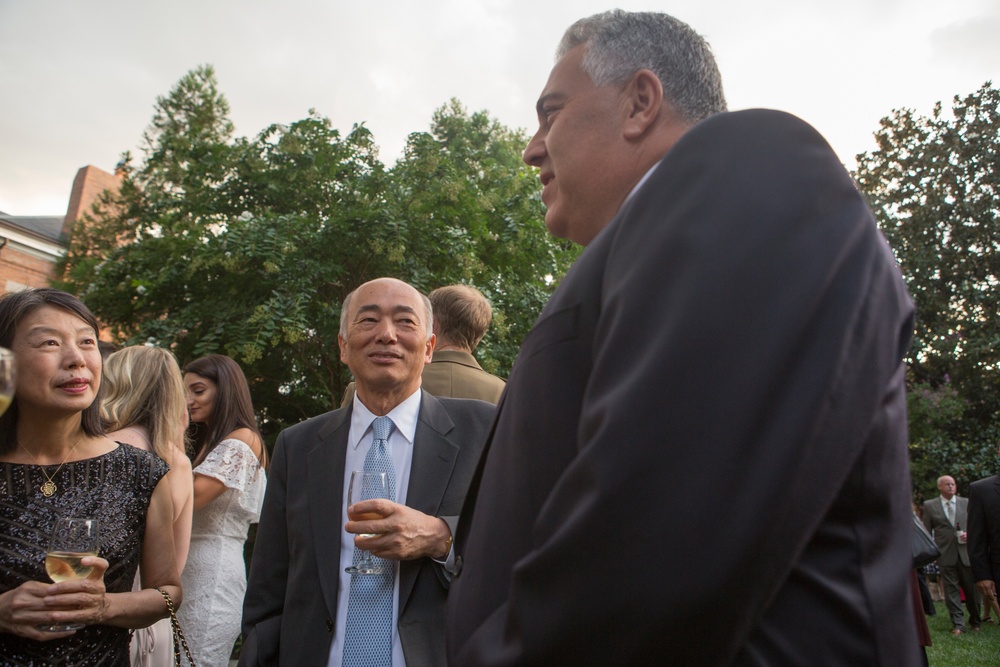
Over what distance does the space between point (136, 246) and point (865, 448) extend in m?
13.6

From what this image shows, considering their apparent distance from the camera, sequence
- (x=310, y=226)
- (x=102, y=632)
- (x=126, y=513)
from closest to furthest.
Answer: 1. (x=102, y=632)
2. (x=126, y=513)
3. (x=310, y=226)

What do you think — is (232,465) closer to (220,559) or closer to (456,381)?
(220,559)

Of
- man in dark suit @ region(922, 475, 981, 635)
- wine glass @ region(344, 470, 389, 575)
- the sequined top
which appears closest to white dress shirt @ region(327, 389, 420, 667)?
wine glass @ region(344, 470, 389, 575)

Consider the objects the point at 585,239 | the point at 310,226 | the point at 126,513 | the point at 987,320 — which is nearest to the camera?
the point at 585,239

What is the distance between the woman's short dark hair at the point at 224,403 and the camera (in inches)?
183

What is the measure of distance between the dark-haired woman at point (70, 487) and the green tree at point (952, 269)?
1815 cm

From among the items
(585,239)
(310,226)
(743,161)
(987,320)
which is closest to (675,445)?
(743,161)

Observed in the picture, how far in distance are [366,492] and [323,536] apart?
0.34 metres

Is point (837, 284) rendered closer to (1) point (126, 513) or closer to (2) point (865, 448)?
(2) point (865, 448)

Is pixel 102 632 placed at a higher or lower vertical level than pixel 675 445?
lower

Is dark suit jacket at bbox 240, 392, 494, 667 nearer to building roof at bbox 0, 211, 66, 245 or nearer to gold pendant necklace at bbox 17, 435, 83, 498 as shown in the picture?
gold pendant necklace at bbox 17, 435, 83, 498

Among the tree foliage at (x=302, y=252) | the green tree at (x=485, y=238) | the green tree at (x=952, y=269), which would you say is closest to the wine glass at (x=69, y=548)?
the tree foliage at (x=302, y=252)

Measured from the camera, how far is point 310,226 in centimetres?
1091

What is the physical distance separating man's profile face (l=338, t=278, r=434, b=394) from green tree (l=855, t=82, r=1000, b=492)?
56.9 feet
